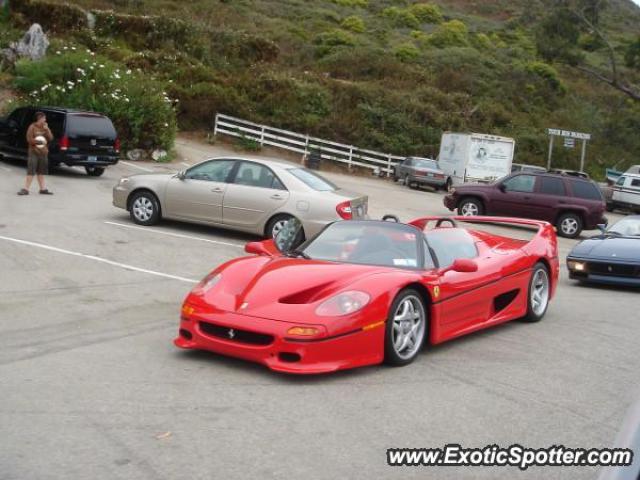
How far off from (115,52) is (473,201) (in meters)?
21.0

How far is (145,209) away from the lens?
14.8 metres

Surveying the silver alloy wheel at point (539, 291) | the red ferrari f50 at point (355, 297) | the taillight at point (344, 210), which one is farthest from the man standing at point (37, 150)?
the silver alloy wheel at point (539, 291)

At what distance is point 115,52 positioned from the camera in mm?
37750

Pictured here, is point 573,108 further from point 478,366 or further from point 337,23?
point 478,366

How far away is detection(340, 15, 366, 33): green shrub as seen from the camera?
6562cm

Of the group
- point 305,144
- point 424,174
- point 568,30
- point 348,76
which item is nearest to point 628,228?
point 424,174

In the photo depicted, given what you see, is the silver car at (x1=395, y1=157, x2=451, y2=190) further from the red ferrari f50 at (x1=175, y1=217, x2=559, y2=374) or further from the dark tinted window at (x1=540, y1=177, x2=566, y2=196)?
the red ferrari f50 at (x1=175, y1=217, x2=559, y2=374)

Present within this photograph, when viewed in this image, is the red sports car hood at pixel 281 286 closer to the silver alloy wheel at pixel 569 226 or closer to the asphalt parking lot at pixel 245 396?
the asphalt parking lot at pixel 245 396

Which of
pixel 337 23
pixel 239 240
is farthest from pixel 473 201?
pixel 337 23

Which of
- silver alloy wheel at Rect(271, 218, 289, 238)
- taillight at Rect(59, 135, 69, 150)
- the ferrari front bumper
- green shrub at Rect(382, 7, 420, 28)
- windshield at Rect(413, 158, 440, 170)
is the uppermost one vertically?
green shrub at Rect(382, 7, 420, 28)

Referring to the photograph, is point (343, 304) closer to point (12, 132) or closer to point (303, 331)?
point (303, 331)

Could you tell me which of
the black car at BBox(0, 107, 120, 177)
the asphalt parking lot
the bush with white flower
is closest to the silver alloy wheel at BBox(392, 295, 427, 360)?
the asphalt parking lot

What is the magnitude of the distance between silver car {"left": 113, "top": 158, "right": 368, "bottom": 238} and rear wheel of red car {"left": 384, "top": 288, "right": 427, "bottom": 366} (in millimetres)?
6581

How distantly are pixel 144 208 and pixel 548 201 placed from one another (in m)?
12.1
